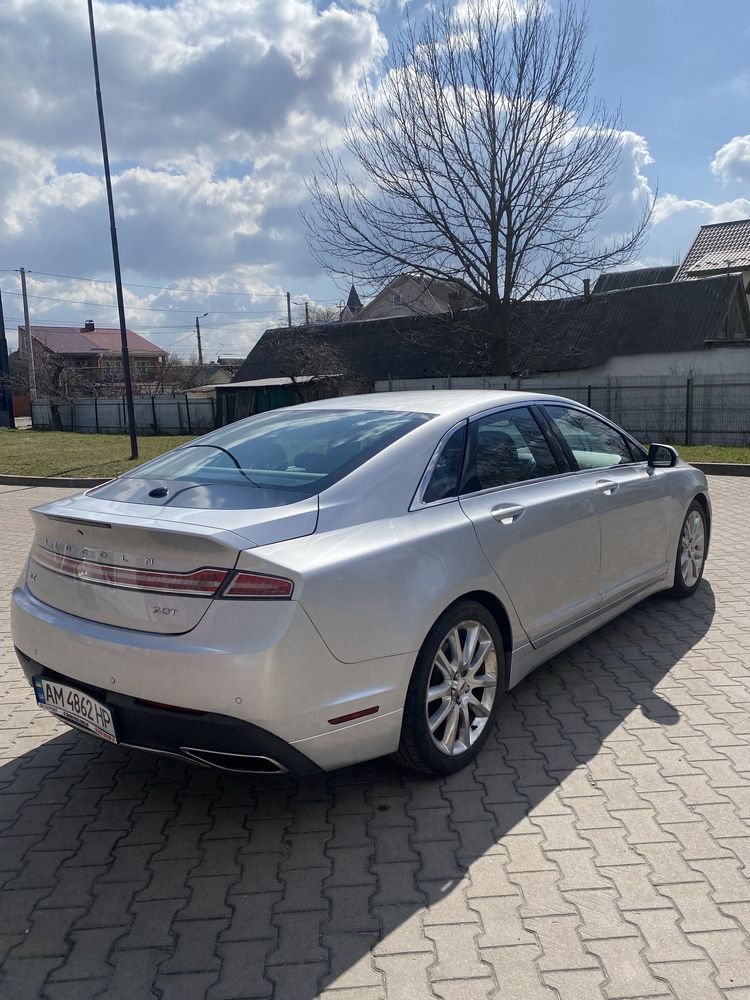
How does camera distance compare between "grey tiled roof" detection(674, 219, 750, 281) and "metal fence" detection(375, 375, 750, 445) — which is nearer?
"metal fence" detection(375, 375, 750, 445)

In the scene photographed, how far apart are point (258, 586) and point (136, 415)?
108 feet

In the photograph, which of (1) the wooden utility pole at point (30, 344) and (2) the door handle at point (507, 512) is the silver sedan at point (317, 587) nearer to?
(2) the door handle at point (507, 512)

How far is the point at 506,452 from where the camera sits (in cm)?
391

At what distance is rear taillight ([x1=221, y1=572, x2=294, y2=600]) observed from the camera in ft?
8.59

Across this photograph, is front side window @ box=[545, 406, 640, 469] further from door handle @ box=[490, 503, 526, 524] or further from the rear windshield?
the rear windshield

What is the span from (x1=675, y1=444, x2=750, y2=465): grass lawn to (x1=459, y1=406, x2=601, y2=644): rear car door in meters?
11.9

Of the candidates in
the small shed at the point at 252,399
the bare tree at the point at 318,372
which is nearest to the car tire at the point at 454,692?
the bare tree at the point at 318,372

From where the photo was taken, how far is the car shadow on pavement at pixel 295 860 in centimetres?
230

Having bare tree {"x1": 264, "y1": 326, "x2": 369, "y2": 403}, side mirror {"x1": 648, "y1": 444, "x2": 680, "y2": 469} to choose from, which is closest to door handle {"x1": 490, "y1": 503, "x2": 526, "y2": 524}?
side mirror {"x1": 648, "y1": 444, "x2": 680, "y2": 469}

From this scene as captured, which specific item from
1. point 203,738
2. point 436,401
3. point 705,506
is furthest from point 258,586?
point 705,506

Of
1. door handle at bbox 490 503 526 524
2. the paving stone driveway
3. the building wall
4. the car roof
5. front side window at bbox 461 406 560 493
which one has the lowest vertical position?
the paving stone driveway

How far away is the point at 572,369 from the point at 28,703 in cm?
2752

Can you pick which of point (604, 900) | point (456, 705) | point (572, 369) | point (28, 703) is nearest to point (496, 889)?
point (604, 900)

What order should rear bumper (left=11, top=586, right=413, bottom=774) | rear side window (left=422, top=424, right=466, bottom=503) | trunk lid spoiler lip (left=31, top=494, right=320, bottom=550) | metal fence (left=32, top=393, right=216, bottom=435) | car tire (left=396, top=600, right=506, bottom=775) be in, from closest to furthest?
rear bumper (left=11, top=586, right=413, bottom=774), trunk lid spoiler lip (left=31, top=494, right=320, bottom=550), car tire (left=396, top=600, right=506, bottom=775), rear side window (left=422, top=424, right=466, bottom=503), metal fence (left=32, top=393, right=216, bottom=435)
